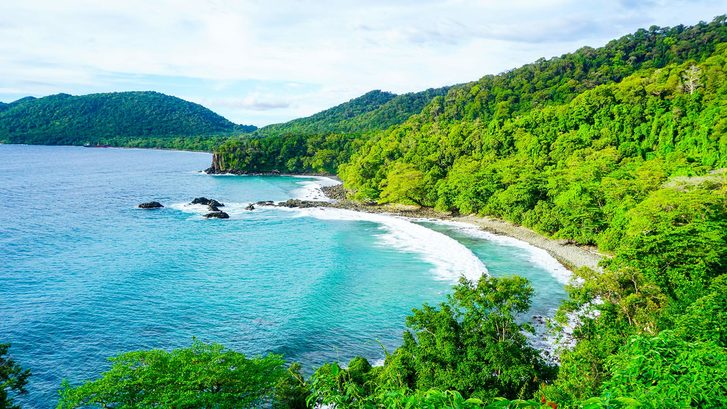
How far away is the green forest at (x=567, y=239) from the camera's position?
305 inches

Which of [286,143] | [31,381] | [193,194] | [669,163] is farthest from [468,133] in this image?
[31,381]

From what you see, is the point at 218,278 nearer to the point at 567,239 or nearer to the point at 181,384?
the point at 181,384

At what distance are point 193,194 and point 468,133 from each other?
54.8 metres

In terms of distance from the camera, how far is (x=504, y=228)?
174ft

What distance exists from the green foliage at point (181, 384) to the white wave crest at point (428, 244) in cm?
2166

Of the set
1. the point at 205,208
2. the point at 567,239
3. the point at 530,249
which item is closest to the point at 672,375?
the point at 530,249

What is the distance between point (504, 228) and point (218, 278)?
34162 mm

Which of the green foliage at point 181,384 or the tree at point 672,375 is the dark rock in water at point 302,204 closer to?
the green foliage at point 181,384

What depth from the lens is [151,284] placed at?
35.4m

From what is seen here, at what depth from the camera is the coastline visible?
3981 centimetres

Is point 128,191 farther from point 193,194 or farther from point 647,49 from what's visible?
point 647,49

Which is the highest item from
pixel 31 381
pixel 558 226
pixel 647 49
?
pixel 647 49

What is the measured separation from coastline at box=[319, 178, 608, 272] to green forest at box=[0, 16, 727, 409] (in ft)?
4.36

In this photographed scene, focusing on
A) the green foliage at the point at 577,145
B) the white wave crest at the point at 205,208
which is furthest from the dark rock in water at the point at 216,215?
the green foliage at the point at 577,145
